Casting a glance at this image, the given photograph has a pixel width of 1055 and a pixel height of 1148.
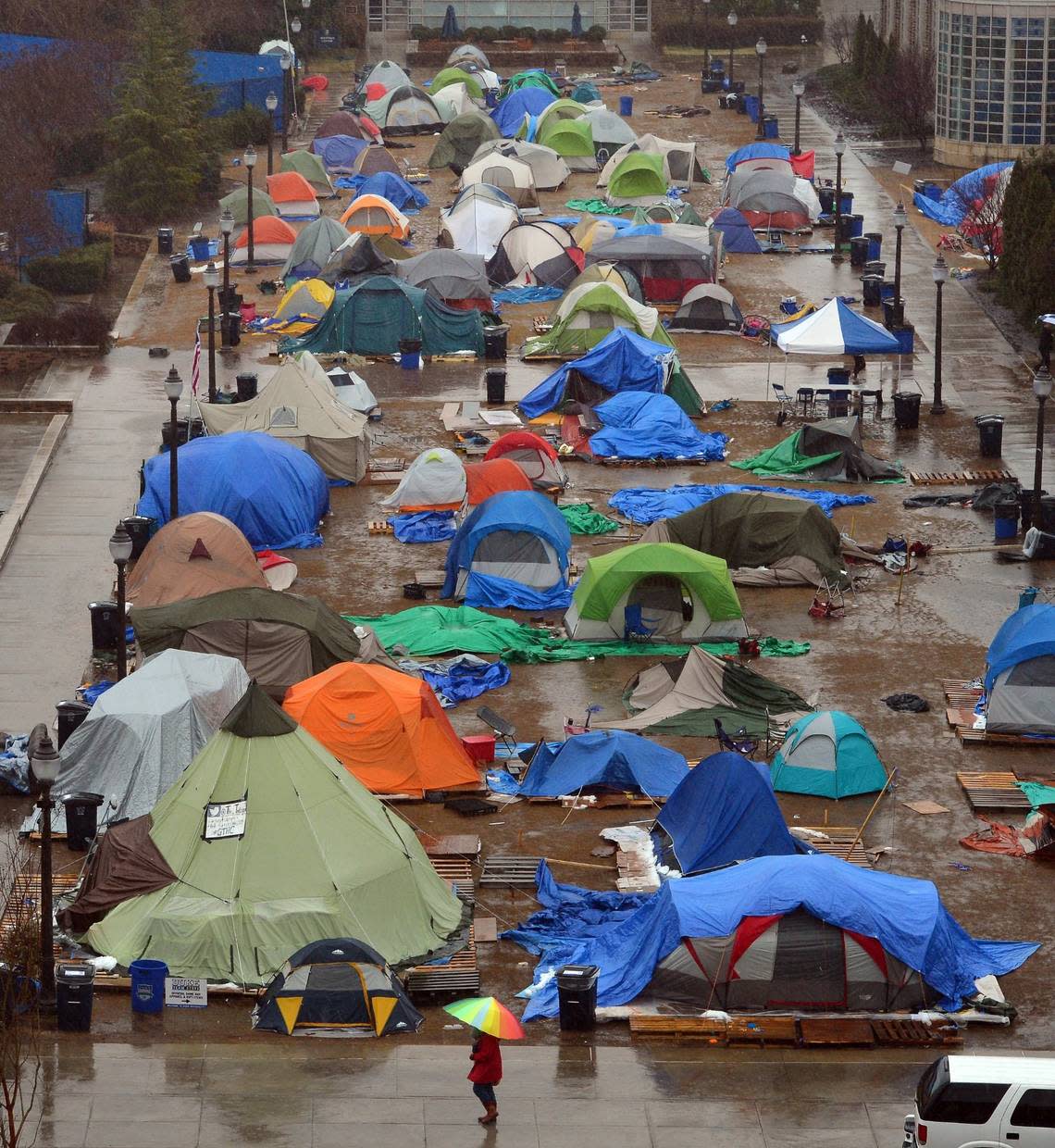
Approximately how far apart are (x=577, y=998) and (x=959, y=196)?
44355 millimetres

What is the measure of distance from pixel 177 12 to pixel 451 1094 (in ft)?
187

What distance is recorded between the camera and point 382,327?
172ft

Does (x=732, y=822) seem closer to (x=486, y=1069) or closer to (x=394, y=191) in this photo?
(x=486, y=1069)

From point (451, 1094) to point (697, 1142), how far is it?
2.30 meters

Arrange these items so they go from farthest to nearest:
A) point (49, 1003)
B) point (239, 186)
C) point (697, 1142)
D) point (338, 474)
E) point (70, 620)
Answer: point (239, 186)
point (338, 474)
point (70, 620)
point (49, 1003)
point (697, 1142)


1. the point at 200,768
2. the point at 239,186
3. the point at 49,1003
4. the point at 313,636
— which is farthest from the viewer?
the point at 239,186

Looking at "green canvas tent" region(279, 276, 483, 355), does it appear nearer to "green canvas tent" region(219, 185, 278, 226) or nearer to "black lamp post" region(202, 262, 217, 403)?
"black lamp post" region(202, 262, 217, 403)

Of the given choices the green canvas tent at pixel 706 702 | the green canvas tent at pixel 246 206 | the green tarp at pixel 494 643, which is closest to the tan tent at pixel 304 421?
the green tarp at pixel 494 643

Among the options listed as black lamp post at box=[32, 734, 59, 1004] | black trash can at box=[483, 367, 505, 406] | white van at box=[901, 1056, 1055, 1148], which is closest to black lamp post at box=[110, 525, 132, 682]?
black lamp post at box=[32, 734, 59, 1004]

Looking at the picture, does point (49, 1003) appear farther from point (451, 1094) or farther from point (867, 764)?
point (867, 764)

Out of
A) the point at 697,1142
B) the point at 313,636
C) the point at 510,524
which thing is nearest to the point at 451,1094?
the point at 697,1142

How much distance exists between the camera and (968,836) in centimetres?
2886

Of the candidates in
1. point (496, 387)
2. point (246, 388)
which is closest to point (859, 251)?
point (496, 387)

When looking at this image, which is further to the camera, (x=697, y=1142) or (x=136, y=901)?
(x=136, y=901)
